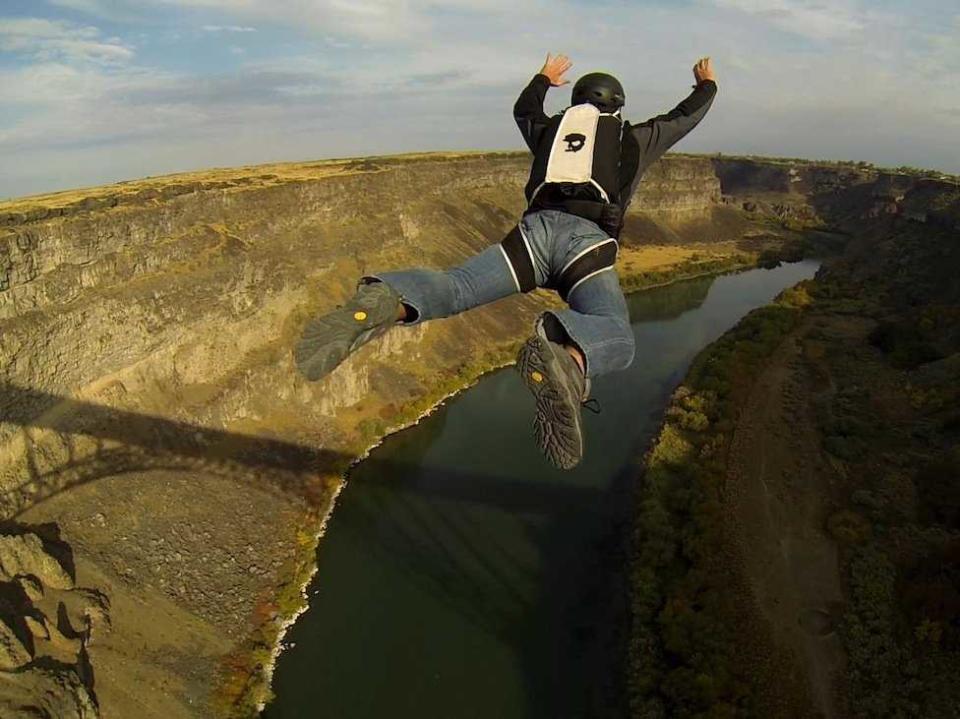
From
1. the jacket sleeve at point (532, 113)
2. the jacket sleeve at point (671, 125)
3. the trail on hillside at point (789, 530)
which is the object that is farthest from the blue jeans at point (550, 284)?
the trail on hillside at point (789, 530)

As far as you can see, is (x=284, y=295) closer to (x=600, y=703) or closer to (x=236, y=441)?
(x=236, y=441)

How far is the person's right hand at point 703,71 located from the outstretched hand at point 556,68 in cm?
116

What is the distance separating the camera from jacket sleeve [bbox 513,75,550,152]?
510 centimetres

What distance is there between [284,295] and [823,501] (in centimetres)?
2480

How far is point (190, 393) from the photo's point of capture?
25.7 metres

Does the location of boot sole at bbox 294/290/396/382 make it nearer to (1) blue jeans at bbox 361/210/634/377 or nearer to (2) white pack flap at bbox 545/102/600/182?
(1) blue jeans at bbox 361/210/634/377

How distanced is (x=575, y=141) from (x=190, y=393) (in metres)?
24.7

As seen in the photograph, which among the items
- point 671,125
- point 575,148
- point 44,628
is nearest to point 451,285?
point 575,148

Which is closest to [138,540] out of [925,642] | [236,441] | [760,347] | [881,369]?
[236,441]

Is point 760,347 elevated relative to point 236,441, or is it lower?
elevated

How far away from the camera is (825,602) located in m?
17.4

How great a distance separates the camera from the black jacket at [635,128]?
4.83 metres

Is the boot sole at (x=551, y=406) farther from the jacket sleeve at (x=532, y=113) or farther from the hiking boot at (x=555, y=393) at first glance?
the jacket sleeve at (x=532, y=113)

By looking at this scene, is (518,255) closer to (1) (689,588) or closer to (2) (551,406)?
(2) (551,406)
